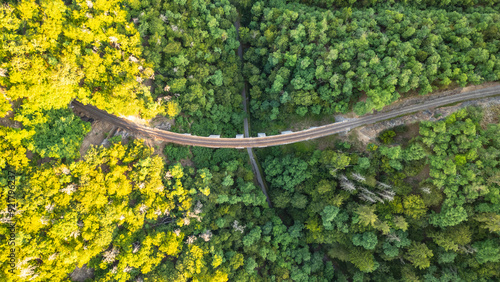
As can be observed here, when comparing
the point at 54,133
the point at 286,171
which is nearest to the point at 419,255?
the point at 286,171

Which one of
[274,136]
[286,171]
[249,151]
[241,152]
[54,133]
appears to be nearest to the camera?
[54,133]

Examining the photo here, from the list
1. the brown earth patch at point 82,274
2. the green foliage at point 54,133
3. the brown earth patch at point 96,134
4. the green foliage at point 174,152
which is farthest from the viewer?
the green foliage at point 174,152

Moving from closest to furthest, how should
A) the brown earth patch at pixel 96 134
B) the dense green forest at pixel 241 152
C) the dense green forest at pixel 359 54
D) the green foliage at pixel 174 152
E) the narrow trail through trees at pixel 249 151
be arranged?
1. the dense green forest at pixel 241 152
2. the brown earth patch at pixel 96 134
3. the dense green forest at pixel 359 54
4. the green foliage at pixel 174 152
5. the narrow trail through trees at pixel 249 151

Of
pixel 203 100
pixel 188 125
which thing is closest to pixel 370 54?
pixel 203 100

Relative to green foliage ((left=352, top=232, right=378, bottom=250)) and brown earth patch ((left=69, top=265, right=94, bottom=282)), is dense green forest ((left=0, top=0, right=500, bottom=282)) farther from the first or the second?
brown earth patch ((left=69, top=265, right=94, bottom=282))

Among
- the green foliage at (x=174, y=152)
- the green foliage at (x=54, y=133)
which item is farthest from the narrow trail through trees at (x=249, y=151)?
the green foliage at (x=54, y=133)

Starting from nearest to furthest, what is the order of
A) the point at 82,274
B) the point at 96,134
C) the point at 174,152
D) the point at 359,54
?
the point at 82,274 → the point at 96,134 → the point at 359,54 → the point at 174,152

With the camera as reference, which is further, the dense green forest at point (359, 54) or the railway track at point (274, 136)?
the railway track at point (274, 136)

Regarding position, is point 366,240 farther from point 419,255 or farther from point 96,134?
point 96,134

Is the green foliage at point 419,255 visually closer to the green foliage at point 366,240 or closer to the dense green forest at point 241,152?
the dense green forest at point 241,152

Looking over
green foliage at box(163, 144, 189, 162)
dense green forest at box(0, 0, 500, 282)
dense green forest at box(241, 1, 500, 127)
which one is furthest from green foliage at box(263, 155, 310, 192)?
Answer: green foliage at box(163, 144, 189, 162)
